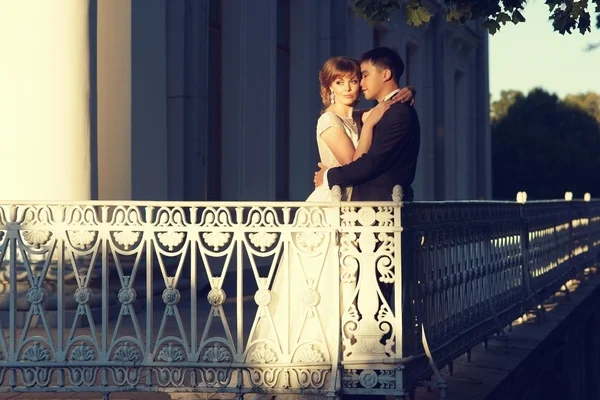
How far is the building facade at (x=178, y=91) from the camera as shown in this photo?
967 centimetres

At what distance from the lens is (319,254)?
5703 mm

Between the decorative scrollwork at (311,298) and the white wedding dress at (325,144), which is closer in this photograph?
the decorative scrollwork at (311,298)

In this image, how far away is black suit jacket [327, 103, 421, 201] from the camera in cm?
588

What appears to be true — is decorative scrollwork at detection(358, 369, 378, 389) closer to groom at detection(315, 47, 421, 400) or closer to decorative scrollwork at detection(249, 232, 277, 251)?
groom at detection(315, 47, 421, 400)

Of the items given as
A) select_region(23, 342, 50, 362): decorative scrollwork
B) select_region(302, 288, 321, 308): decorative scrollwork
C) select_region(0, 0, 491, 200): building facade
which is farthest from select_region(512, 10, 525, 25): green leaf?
select_region(23, 342, 50, 362): decorative scrollwork

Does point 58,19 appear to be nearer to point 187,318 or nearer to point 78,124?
point 78,124

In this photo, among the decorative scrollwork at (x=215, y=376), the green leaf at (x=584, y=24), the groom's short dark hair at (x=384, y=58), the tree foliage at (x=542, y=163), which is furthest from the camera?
the tree foliage at (x=542, y=163)

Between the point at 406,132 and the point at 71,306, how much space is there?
471 cm

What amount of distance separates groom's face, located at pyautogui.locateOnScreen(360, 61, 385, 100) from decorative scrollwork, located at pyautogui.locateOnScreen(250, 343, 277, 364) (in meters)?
1.47

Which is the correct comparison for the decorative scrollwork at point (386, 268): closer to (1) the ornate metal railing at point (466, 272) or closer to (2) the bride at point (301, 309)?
(1) the ornate metal railing at point (466, 272)

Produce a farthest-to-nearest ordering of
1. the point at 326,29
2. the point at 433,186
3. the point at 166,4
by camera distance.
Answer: the point at 433,186 < the point at 326,29 < the point at 166,4

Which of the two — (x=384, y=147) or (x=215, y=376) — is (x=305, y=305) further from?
(x=384, y=147)

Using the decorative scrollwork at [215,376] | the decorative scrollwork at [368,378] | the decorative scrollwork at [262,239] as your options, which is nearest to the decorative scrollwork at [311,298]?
the decorative scrollwork at [262,239]

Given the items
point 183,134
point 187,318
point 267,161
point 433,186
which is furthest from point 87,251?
point 433,186
